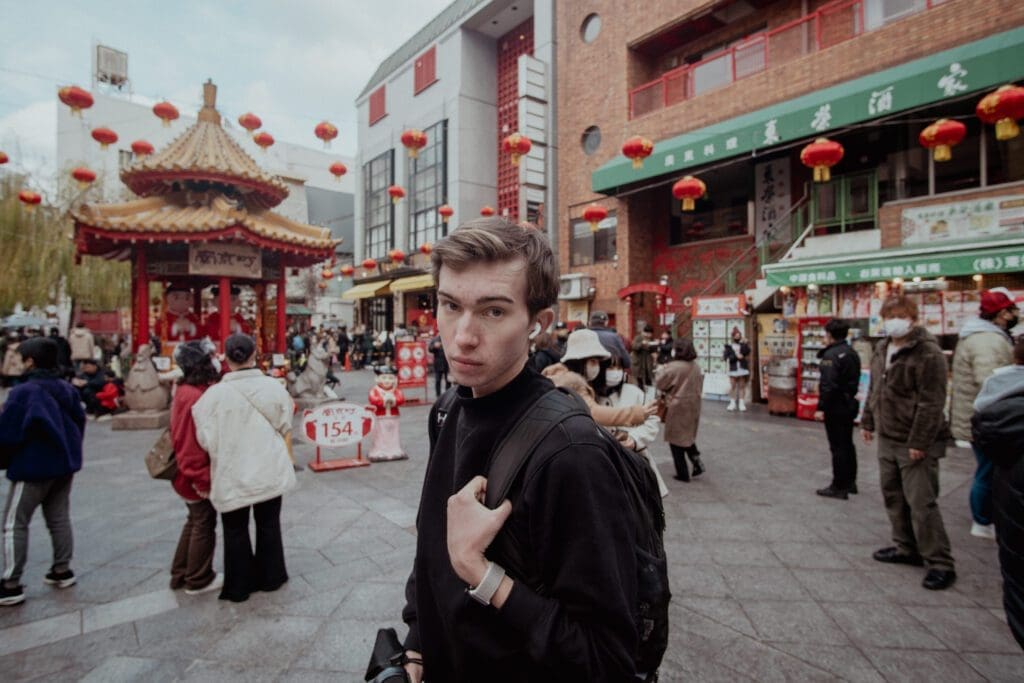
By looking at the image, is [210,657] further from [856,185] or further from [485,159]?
[485,159]

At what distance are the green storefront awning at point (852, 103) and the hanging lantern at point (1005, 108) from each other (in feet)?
11.5

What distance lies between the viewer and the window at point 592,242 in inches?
658

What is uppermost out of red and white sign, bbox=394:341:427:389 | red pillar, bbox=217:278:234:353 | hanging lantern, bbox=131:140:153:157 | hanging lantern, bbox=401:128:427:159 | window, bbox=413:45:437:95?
window, bbox=413:45:437:95

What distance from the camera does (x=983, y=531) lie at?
4305 millimetres

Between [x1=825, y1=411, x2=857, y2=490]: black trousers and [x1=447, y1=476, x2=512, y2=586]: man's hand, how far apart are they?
5530 mm

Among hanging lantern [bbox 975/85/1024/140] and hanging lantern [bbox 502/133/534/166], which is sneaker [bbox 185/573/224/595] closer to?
hanging lantern [bbox 502/133/534/166]

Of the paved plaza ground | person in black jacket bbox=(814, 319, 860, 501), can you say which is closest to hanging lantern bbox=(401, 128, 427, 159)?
the paved plaza ground

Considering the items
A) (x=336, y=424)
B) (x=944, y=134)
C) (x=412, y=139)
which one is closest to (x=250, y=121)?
(x=412, y=139)

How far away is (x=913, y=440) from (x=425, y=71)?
25152 mm

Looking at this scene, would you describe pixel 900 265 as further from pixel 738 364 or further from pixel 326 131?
pixel 326 131

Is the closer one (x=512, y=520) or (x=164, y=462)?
(x=512, y=520)

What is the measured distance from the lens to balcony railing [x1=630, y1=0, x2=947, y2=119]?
11359mm

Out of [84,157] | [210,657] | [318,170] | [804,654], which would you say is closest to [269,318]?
[210,657]

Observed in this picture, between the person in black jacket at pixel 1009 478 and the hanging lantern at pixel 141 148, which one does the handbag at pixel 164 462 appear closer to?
the person in black jacket at pixel 1009 478
